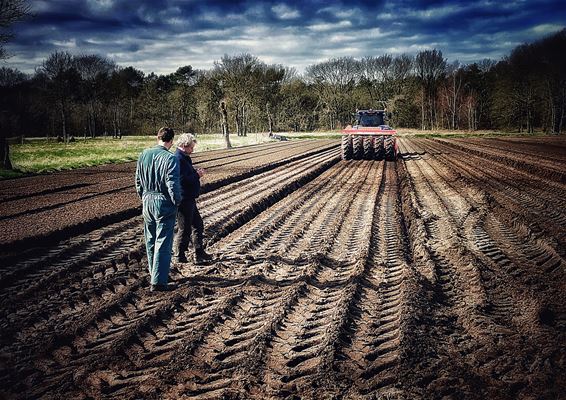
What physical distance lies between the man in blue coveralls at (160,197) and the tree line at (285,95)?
137ft

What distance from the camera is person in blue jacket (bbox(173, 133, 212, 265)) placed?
18.9 ft

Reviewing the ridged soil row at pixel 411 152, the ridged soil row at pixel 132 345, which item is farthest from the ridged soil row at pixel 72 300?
the ridged soil row at pixel 411 152

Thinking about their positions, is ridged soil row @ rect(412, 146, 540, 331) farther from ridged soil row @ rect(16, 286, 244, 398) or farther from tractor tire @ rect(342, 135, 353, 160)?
tractor tire @ rect(342, 135, 353, 160)

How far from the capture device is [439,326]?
157 inches

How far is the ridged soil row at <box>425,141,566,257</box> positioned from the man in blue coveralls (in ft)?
18.1

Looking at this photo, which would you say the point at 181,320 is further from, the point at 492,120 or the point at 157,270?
the point at 492,120

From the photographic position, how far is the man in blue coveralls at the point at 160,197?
4.91 m

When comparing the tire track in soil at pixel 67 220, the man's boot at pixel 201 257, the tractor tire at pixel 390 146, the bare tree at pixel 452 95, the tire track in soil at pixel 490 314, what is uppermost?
the bare tree at pixel 452 95

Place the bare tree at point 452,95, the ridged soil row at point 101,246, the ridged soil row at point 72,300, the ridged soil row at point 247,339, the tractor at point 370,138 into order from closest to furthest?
1. the ridged soil row at point 247,339
2. the ridged soil row at point 72,300
3. the ridged soil row at point 101,246
4. the tractor at point 370,138
5. the bare tree at point 452,95

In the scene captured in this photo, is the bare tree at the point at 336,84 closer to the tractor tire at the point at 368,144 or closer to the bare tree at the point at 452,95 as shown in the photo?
the bare tree at the point at 452,95

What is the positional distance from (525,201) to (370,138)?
10.6m

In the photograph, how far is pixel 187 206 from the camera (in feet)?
19.2

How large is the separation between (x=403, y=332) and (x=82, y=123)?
6164 centimetres

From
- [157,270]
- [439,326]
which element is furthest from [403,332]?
[157,270]
